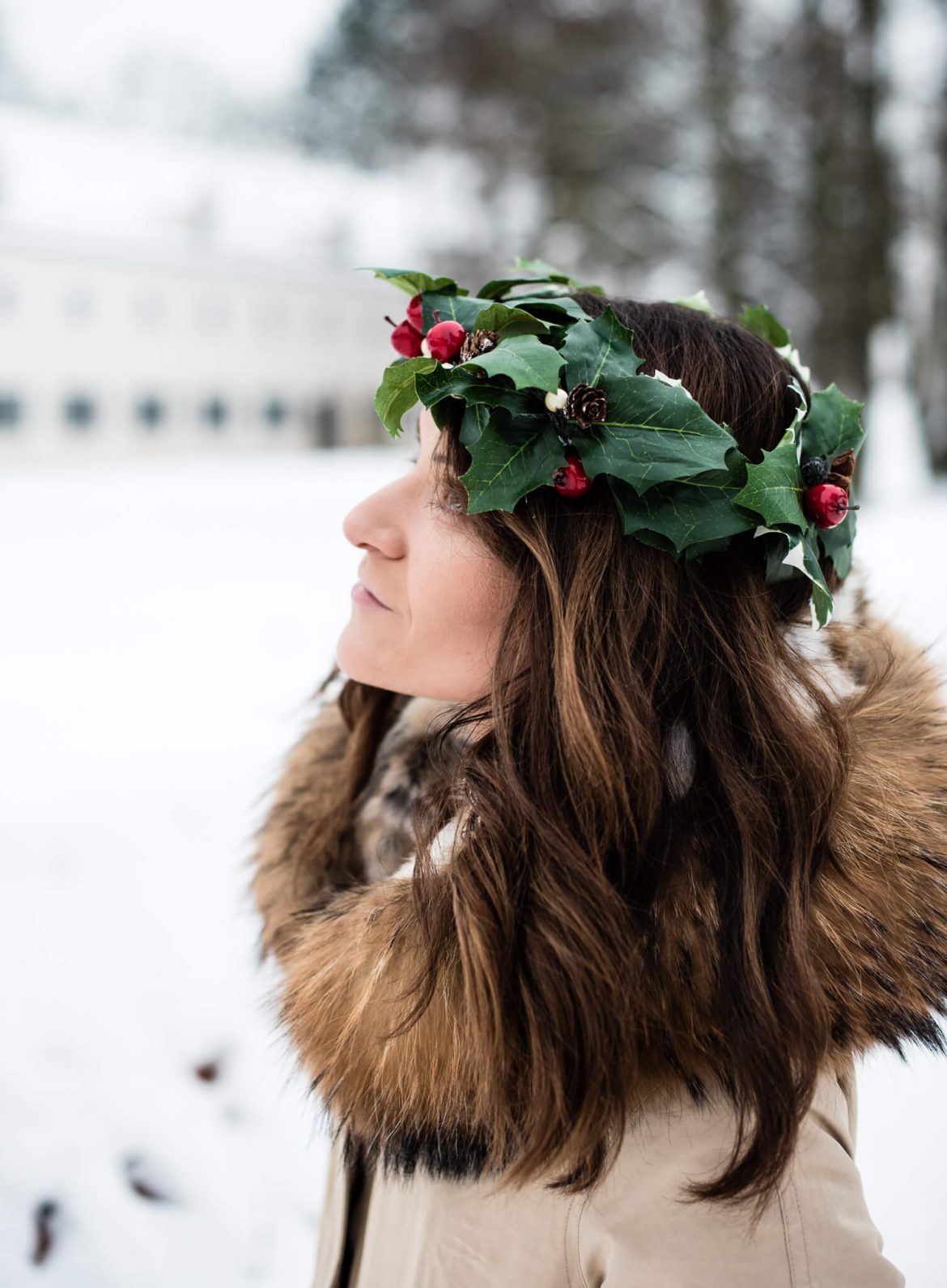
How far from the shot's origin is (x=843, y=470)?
108cm

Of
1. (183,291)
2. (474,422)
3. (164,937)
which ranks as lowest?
(164,937)

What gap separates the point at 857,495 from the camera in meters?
7.61

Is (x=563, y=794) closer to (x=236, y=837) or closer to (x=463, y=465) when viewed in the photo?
(x=463, y=465)

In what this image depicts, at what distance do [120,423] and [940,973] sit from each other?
10.2 metres

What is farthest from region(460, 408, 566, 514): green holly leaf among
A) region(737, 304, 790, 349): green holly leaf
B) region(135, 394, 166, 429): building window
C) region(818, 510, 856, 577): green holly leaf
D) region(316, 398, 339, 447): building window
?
region(316, 398, 339, 447): building window

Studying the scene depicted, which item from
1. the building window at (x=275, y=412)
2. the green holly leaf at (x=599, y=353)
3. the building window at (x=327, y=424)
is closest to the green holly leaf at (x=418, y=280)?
the green holly leaf at (x=599, y=353)

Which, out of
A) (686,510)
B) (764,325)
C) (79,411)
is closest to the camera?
(686,510)

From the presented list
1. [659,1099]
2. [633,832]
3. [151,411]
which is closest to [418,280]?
[633,832]

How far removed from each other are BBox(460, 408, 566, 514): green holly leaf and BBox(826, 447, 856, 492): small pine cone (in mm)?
336

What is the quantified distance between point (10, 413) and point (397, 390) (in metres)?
9.25

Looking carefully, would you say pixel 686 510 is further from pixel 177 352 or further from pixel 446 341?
pixel 177 352

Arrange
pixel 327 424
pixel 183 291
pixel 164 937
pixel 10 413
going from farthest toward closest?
1. pixel 327 424
2. pixel 183 291
3. pixel 10 413
4. pixel 164 937

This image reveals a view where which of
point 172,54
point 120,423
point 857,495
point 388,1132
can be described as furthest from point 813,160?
point 172,54

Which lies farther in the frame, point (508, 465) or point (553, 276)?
point (553, 276)
